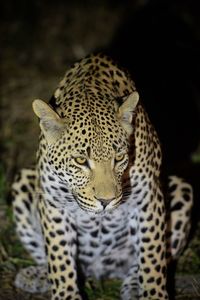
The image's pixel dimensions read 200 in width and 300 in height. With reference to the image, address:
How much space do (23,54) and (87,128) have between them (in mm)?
6920

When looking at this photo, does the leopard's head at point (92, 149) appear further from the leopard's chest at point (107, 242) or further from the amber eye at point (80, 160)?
the leopard's chest at point (107, 242)

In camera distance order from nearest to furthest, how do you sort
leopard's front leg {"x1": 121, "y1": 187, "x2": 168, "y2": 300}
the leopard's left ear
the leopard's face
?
the leopard's face → the leopard's left ear → leopard's front leg {"x1": 121, "y1": 187, "x2": 168, "y2": 300}

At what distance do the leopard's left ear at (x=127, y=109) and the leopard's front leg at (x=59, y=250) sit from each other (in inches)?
40.0

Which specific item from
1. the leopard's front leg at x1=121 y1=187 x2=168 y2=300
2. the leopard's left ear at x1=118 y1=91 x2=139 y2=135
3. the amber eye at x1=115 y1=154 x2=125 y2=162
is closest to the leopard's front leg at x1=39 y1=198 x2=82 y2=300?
the leopard's front leg at x1=121 y1=187 x2=168 y2=300

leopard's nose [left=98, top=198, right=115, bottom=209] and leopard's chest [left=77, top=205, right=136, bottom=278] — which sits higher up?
leopard's nose [left=98, top=198, right=115, bottom=209]

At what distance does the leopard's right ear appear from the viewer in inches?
234

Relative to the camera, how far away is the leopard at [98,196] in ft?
19.4

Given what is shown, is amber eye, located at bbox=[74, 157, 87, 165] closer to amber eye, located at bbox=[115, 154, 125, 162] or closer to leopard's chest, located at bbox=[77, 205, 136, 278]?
amber eye, located at bbox=[115, 154, 125, 162]

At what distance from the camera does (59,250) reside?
21.8 ft

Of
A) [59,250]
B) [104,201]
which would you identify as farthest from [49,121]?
[59,250]

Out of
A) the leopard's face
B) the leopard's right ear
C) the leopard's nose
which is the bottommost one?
the leopard's nose

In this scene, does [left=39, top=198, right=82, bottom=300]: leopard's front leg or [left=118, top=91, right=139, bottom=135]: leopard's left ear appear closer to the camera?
[left=118, top=91, right=139, bottom=135]: leopard's left ear

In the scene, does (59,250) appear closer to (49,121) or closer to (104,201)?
(104,201)

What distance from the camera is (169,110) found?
10883 millimetres
